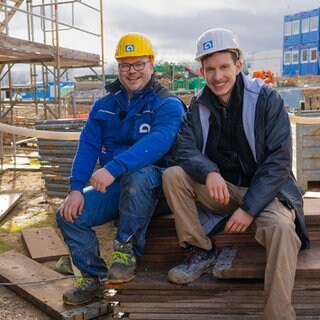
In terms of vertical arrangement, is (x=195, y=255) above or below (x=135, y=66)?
below

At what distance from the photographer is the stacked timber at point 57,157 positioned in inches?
314

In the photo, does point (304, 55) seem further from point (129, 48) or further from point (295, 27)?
point (129, 48)

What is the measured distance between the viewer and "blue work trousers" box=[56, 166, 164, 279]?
3.40 m

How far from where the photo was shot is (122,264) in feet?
11.1

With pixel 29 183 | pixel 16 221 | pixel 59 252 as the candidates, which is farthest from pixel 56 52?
pixel 59 252

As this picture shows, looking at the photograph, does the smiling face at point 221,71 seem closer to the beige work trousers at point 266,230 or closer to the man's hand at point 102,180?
the beige work trousers at point 266,230

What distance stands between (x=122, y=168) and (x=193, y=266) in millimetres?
822

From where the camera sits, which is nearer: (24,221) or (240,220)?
(240,220)

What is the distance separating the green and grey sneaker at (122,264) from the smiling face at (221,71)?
1240 millimetres

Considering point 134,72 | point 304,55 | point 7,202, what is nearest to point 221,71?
point 134,72

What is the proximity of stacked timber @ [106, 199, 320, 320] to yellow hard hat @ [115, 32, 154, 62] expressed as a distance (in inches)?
61.3

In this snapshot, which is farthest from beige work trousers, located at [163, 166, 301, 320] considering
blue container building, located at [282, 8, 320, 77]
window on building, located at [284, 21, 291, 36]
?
window on building, located at [284, 21, 291, 36]

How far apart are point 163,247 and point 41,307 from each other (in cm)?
117

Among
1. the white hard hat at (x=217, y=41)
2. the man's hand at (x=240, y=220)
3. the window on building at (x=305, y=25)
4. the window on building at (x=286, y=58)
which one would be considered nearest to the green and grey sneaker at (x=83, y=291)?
the man's hand at (x=240, y=220)
